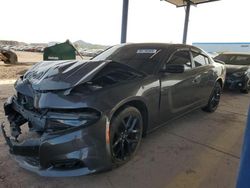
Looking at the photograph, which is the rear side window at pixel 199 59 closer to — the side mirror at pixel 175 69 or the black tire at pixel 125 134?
the side mirror at pixel 175 69

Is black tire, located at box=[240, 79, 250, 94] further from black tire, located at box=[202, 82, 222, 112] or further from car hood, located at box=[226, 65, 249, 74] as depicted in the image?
black tire, located at box=[202, 82, 222, 112]

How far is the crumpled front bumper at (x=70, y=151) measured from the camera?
6.89 feet

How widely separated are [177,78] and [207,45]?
171ft

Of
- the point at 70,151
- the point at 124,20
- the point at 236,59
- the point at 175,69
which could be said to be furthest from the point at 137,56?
the point at 236,59

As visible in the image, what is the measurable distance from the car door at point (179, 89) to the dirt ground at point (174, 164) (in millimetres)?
418

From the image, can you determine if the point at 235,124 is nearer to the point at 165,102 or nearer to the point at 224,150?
the point at 224,150

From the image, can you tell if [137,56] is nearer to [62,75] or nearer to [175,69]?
[175,69]

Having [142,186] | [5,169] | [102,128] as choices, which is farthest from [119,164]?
[5,169]

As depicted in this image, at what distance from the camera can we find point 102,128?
221 cm

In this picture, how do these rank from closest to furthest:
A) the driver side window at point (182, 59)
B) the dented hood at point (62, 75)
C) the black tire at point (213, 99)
Answer: the dented hood at point (62, 75) < the driver side window at point (182, 59) < the black tire at point (213, 99)

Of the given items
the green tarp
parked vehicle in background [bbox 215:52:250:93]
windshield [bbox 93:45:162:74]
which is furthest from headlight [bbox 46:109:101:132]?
the green tarp

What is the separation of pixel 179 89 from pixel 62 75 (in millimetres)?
1791

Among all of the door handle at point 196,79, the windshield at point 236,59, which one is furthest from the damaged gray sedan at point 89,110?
the windshield at point 236,59

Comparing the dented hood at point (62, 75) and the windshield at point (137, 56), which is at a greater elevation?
the windshield at point (137, 56)
